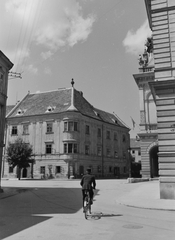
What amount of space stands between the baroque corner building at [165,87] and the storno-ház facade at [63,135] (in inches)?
1155

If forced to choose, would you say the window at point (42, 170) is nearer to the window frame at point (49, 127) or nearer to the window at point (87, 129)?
the window frame at point (49, 127)

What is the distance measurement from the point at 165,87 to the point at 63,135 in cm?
3196

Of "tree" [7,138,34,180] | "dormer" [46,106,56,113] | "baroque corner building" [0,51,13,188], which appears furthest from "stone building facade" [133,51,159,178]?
"baroque corner building" [0,51,13,188]

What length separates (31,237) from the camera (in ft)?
20.9

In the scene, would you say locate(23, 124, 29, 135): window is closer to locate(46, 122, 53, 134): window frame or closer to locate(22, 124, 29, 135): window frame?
locate(22, 124, 29, 135): window frame

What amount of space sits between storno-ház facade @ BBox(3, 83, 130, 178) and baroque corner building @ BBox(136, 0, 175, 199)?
2934 cm

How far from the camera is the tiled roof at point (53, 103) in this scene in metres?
48.9

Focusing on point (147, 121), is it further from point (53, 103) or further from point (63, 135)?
point (53, 103)

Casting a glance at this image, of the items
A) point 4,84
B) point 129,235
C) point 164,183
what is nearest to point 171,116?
point 164,183

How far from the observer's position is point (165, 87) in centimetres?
1537

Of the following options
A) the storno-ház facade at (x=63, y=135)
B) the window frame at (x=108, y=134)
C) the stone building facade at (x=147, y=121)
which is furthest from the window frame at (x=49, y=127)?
the stone building facade at (x=147, y=121)

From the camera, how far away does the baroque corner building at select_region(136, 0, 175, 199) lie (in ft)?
47.2

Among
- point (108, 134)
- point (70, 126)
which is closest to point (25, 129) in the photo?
point (70, 126)

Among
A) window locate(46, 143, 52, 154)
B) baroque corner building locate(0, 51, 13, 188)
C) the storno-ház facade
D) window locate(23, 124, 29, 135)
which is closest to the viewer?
baroque corner building locate(0, 51, 13, 188)
